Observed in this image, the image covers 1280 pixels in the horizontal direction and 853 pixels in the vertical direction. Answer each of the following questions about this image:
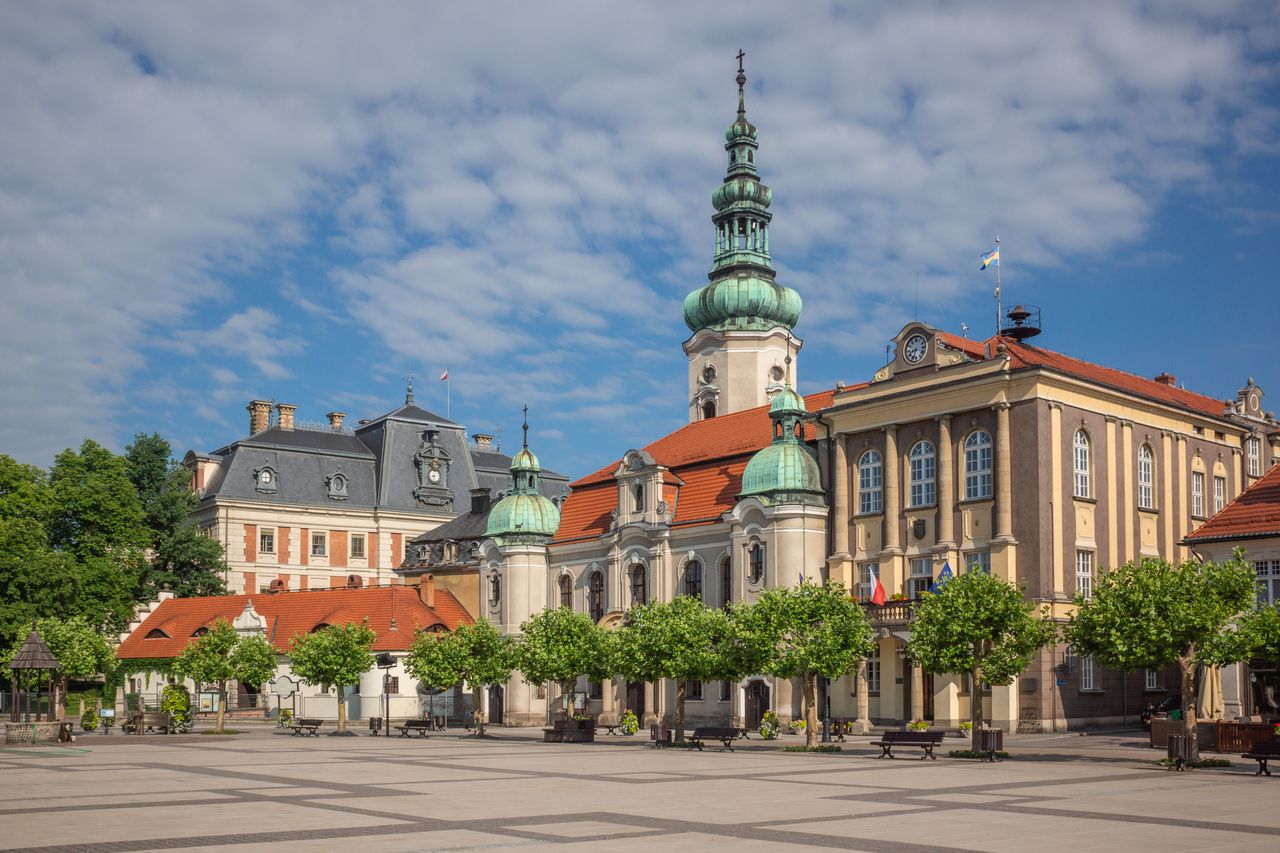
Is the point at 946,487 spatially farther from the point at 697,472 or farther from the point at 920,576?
the point at 697,472

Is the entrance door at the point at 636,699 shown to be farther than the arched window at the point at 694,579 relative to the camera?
Yes

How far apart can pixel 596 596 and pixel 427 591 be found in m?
11.5

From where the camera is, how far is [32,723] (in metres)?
53.2

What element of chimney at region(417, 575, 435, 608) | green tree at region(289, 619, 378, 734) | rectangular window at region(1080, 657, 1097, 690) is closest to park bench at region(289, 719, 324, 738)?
green tree at region(289, 619, 378, 734)

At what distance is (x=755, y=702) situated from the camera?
61469 mm

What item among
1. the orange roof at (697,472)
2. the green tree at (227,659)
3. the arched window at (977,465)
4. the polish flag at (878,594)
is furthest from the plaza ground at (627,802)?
the orange roof at (697,472)

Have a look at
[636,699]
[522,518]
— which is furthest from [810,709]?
[522,518]

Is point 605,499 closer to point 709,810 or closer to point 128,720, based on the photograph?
point 128,720

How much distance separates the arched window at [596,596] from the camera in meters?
71.5

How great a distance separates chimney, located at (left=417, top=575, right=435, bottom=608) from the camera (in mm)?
77875

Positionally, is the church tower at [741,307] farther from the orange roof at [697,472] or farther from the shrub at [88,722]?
the shrub at [88,722]

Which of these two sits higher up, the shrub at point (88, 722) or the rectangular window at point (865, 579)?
the rectangular window at point (865, 579)

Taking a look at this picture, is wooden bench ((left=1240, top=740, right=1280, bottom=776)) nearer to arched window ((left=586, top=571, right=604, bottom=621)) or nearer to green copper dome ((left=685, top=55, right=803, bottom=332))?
arched window ((left=586, top=571, right=604, bottom=621))

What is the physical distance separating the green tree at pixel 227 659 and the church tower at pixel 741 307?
2826 cm
